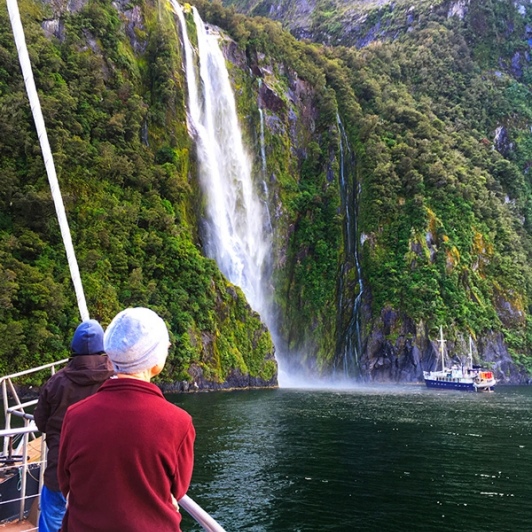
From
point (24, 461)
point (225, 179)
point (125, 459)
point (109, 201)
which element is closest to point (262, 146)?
point (225, 179)

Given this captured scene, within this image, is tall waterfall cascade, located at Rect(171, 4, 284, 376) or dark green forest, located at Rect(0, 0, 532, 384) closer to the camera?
dark green forest, located at Rect(0, 0, 532, 384)

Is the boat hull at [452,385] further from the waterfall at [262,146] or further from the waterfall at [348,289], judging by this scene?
the waterfall at [262,146]

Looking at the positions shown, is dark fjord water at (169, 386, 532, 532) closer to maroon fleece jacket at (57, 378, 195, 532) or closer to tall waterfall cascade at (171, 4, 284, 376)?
maroon fleece jacket at (57, 378, 195, 532)

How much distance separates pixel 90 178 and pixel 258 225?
14.2m

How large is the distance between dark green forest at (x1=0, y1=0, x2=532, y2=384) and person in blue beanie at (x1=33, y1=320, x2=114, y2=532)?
2653 cm

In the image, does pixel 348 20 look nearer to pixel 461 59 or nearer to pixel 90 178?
pixel 461 59

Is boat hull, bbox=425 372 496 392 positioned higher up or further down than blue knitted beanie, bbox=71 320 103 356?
further down

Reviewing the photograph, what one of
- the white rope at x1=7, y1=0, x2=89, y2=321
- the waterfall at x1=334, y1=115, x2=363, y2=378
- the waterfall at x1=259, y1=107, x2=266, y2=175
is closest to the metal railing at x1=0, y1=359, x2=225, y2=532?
the white rope at x1=7, y1=0, x2=89, y2=321

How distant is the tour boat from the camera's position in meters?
39.8

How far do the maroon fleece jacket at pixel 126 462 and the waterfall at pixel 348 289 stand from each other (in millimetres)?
46911

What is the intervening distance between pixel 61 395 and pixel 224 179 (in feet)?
136

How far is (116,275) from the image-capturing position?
34.7 m

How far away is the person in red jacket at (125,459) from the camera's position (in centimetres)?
200

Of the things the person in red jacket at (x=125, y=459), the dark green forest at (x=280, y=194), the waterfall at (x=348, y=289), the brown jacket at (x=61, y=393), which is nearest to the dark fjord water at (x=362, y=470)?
the brown jacket at (x=61, y=393)
